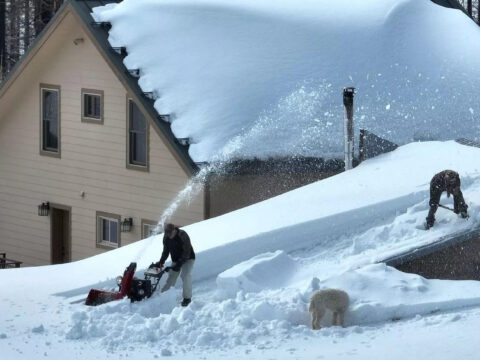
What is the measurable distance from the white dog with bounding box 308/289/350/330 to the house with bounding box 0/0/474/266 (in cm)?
959

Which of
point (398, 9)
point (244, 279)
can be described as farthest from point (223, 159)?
point (244, 279)

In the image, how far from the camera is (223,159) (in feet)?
87.0

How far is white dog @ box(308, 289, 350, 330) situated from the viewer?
55.4ft

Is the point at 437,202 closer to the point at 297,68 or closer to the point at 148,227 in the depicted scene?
the point at 148,227

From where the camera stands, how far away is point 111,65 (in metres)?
27.9

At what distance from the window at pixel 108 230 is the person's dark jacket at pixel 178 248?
32.4 feet

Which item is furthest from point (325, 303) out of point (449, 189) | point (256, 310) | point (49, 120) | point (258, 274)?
point (49, 120)

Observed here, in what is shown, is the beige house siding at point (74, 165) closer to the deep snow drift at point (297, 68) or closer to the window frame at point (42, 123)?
the window frame at point (42, 123)

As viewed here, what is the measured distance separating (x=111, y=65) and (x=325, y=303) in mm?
12238

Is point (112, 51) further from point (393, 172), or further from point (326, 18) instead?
point (393, 172)

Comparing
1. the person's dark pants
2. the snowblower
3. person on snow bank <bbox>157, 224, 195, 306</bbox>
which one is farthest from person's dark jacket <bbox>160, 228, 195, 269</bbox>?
the person's dark pants

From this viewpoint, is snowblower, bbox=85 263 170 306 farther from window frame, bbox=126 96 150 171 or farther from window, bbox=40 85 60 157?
window, bbox=40 85 60 157

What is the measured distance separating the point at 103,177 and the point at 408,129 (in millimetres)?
6457

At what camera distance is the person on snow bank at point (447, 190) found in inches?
771
